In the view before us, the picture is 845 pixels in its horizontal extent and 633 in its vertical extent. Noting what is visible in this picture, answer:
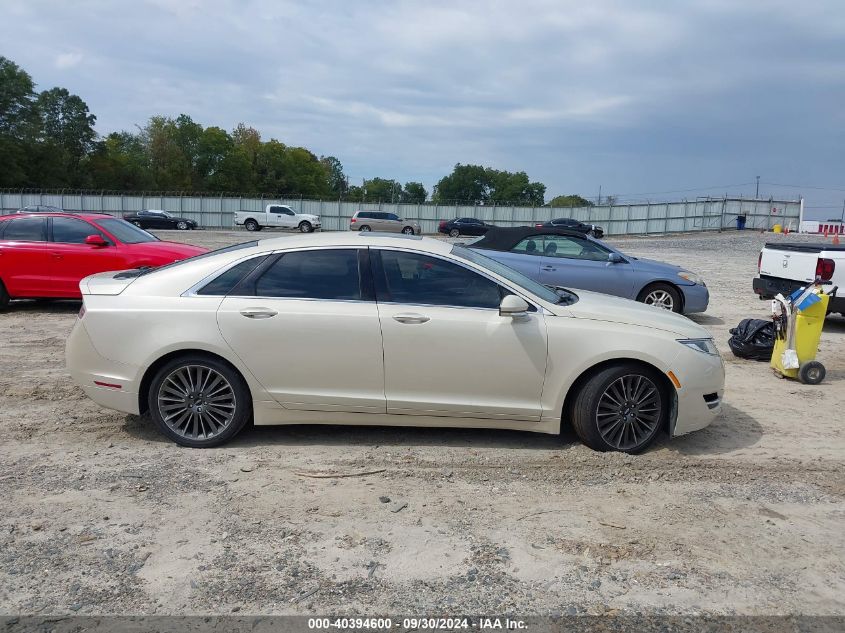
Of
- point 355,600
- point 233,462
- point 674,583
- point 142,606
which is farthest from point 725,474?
point 142,606

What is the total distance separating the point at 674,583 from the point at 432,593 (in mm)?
1210

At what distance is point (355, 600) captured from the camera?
3.09 metres

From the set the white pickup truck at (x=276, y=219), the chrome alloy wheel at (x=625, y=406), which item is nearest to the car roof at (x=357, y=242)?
the chrome alloy wheel at (x=625, y=406)

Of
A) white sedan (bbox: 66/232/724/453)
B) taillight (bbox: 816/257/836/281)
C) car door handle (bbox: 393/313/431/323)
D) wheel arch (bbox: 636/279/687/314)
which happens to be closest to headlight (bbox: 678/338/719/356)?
white sedan (bbox: 66/232/724/453)

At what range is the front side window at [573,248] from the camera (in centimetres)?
1054

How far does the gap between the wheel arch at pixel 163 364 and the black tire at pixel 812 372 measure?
579 centimetres

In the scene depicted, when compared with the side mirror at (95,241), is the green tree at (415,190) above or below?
above

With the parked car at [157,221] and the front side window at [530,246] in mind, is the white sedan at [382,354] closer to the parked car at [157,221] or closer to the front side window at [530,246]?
the front side window at [530,246]

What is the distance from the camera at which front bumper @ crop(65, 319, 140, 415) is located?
4.86m

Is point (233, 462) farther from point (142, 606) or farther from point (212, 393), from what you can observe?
point (142, 606)

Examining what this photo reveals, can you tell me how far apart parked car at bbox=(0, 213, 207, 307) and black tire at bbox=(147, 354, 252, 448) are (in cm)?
568

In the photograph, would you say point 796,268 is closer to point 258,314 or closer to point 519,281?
point 519,281

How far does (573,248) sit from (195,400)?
7.24 metres

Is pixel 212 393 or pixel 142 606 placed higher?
pixel 212 393
